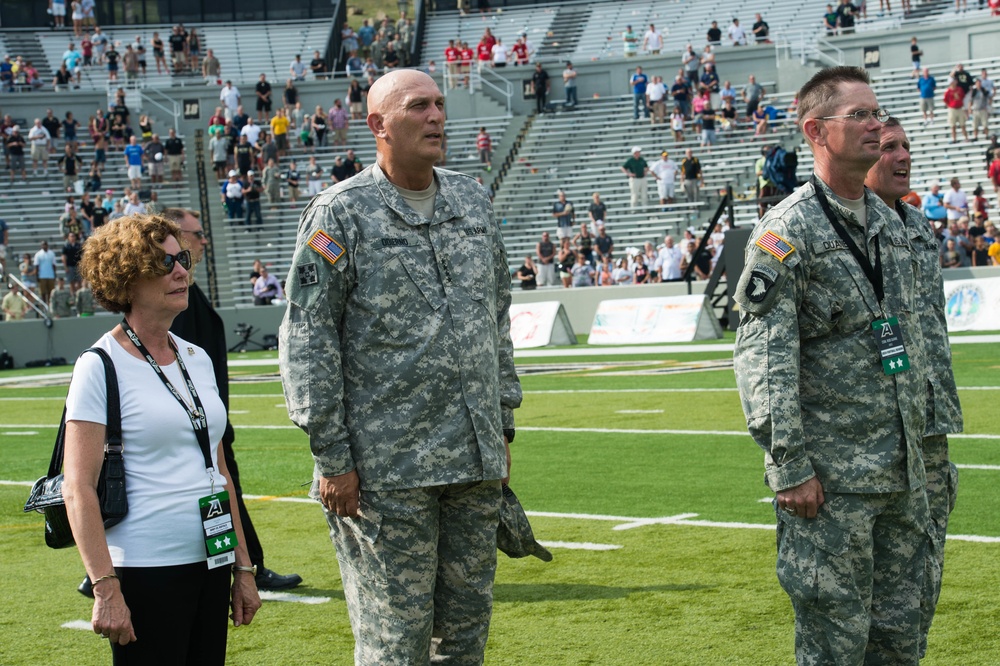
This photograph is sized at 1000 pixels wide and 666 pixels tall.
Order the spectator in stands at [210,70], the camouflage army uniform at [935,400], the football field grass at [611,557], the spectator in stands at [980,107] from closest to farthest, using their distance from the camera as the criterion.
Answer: the camouflage army uniform at [935,400], the football field grass at [611,557], the spectator in stands at [980,107], the spectator in stands at [210,70]

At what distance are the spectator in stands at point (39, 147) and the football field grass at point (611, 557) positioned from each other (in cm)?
2730

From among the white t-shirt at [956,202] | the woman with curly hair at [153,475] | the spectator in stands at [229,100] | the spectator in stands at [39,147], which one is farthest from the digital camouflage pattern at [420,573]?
the spectator in stands at [229,100]

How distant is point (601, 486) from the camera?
10.1m

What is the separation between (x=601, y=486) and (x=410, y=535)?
6133 mm

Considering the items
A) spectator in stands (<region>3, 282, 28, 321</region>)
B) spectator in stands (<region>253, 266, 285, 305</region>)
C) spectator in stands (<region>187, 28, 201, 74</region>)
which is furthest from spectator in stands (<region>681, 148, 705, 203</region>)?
spectator in stands (<region>187, 28, 201, 74</region>)

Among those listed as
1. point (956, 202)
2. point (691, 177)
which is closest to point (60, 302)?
point (691, 177)

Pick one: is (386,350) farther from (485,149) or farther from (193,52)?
(193,52)

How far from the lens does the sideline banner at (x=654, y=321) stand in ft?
80.0

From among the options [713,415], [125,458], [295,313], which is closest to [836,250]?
[295,313]

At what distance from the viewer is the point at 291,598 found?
7055 mm

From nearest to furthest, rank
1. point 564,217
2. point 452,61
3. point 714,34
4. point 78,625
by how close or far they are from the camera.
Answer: point 78,625 → point 564,217 → point 714,34 → point 452,61

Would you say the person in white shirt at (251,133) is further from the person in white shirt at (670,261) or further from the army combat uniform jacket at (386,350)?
the army combat uniform jacket at (386,350)

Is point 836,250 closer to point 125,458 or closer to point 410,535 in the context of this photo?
point 410,535

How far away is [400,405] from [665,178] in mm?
30259
